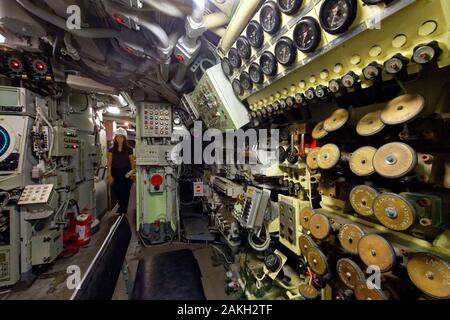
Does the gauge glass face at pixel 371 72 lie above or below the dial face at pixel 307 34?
below

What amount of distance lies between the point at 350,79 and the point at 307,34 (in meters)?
0.34

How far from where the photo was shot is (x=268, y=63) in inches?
53.1

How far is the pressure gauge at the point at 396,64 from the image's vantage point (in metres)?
0.75

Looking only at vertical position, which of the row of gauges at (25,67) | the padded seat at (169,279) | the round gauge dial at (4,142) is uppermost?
the row of gauges at (25,67)

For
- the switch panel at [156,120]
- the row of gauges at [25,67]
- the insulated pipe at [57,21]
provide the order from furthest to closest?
the switch panel at [156,120] < the row of gauges at [25,67] < the insulated pipe at [57,21]

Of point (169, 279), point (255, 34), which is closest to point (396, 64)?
point (255, 34)

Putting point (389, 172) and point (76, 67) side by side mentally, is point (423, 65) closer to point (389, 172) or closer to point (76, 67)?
point (389, 172)

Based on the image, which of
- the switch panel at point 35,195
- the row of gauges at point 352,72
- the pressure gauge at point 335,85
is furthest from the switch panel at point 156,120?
the pressure gauge at point 335,85

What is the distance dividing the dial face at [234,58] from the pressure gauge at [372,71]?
40.2 inches

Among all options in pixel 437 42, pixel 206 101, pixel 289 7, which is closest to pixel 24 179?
pixel 206 101

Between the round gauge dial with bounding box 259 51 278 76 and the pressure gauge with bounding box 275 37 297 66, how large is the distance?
0.04 meters

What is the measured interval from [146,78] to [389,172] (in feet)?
10.2

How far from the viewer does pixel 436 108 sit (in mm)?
845

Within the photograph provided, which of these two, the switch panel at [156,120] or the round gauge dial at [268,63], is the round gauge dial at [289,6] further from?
the switch panel at [156,120]
